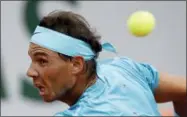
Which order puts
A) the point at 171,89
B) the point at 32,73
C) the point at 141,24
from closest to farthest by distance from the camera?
the point at 32,73
the point at 171,89
the point at 141,24

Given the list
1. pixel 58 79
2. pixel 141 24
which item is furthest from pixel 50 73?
pixel 141 24

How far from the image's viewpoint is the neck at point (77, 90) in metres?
1.83

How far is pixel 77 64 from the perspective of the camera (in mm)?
1839

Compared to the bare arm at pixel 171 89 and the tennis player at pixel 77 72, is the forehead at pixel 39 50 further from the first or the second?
the bare arm at pixel 171 89

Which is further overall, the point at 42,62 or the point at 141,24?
the point at 141,24

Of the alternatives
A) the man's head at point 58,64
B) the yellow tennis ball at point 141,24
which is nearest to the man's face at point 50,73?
the man's head at point 58,64

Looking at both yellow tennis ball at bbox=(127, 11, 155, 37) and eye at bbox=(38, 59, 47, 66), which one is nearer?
eye at bbox=(38, 59, 47, 66)

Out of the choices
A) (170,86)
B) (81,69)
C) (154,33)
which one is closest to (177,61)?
(154,33)

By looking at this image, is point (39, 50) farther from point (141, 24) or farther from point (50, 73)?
point (141, 24)

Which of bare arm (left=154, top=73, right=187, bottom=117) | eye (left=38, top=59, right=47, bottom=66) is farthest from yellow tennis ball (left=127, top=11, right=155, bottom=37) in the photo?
eye (left=38, top=59, right=47, bottom=66)

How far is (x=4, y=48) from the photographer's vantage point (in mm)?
3258

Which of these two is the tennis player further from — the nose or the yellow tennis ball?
the yellow tennis ball

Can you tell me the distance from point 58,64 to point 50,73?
33 millimetres

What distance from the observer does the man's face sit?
1800 mm
